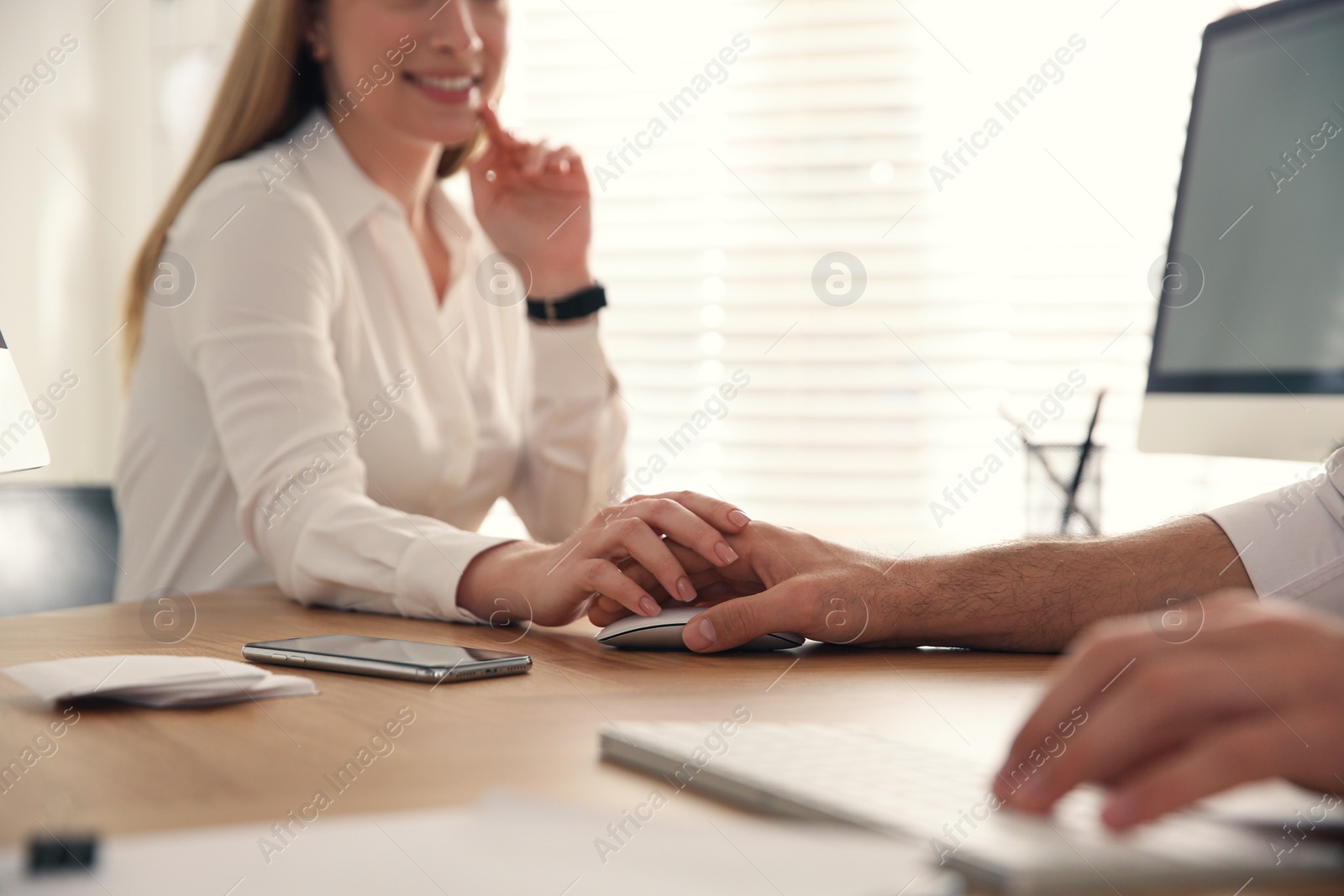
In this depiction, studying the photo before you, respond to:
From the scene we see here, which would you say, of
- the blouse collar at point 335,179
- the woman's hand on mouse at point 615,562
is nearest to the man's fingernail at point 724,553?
the woman's hand on mouse at point 615,562

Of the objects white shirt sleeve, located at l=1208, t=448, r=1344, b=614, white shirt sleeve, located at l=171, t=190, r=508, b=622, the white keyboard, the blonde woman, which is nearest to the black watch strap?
the blonde woman

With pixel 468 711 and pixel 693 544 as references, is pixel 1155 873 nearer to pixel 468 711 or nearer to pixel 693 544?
pixel 468 711

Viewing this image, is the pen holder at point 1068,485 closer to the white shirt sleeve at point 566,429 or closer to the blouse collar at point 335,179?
the white shirt sleeve at point 566,429

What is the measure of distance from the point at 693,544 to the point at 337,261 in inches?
28.8

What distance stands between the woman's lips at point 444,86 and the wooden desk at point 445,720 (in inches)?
36.8

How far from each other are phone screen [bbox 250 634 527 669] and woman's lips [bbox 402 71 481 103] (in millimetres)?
1015

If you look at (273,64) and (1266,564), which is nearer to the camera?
(1266,564)

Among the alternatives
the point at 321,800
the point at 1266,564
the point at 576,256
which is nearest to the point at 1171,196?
the point at 576,256

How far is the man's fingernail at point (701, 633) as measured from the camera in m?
0.85

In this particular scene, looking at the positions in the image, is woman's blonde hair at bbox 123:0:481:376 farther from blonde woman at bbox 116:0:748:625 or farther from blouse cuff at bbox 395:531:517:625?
blouse cuff at bbox 395:531:517:625

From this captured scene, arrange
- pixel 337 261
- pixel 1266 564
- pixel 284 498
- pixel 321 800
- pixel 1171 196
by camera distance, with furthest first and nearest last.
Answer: pixel 1171 196 < pixel 337 261 < pixel 284 498 < pixel 1266 564 < pixel 321 800

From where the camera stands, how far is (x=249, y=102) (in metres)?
1.54

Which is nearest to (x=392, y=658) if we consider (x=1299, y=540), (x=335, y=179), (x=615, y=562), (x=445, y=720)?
(x=445, y=720)

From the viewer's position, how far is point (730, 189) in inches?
105
